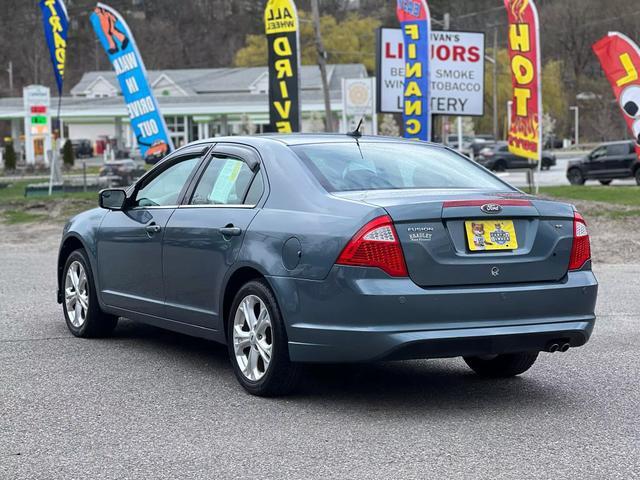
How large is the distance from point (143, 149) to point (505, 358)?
1992cm

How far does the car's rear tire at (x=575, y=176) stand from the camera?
4248 centimetres

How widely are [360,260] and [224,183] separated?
5.45 feet

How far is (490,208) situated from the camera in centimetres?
629

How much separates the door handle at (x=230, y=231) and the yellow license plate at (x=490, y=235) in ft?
4.77

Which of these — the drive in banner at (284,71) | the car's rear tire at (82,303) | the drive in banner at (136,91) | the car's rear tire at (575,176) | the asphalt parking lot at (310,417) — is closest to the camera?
the asphalt parking lot at (310,417)

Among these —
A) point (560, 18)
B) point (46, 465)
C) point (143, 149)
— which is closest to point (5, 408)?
point (46, 465)

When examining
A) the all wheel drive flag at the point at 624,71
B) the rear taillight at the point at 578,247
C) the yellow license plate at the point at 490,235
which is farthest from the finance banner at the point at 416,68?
the yellow license plate at the point at 490,235

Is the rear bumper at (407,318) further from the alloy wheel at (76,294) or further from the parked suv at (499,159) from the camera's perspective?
the parked suv at (499,159)

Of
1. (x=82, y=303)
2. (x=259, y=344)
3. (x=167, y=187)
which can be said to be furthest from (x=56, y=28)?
(x=259, y=344)

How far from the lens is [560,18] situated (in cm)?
10800

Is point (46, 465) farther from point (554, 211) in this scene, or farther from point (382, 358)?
point (554, 211)

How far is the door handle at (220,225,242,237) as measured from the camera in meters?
6.94

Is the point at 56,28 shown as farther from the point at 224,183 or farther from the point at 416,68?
the point at 224,183

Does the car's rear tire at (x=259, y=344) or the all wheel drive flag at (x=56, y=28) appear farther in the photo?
the all wheel drive flag at (x=56, y=28)
